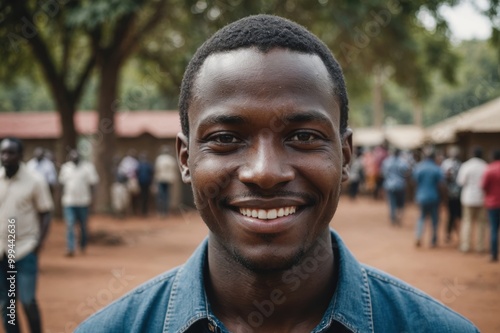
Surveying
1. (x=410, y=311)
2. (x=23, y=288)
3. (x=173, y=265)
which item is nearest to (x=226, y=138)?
(x=410, y=311)

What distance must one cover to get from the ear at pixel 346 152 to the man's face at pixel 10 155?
13.7 ft

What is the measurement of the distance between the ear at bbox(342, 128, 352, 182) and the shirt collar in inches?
11.8

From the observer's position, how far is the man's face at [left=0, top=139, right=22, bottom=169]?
199 inches

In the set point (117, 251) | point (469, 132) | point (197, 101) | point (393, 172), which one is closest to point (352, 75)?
point (469, 132)

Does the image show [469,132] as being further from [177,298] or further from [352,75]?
[177,298]

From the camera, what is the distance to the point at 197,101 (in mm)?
1782

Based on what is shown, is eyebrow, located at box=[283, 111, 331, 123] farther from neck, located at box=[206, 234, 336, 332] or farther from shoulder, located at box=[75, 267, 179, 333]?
shoulder, located at box=[75, 267, 179, 333]

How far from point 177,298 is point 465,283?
7202 millimetres

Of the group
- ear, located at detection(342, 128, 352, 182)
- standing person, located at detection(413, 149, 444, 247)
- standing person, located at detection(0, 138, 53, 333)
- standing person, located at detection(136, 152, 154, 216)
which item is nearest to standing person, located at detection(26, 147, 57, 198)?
standing person, located at detection(136, 152, 154, 216)

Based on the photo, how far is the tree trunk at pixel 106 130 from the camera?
46.2 feet

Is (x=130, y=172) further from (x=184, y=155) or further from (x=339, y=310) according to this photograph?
(x=339, y=310)

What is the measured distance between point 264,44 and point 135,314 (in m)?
1.06

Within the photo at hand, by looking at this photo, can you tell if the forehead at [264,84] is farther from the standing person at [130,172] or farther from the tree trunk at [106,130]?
the standing person at [130,172]

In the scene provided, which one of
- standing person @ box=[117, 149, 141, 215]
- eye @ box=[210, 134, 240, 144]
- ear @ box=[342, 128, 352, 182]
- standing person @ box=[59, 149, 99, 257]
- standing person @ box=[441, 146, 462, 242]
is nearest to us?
eye @ box=[210, 134, 240, 144]
